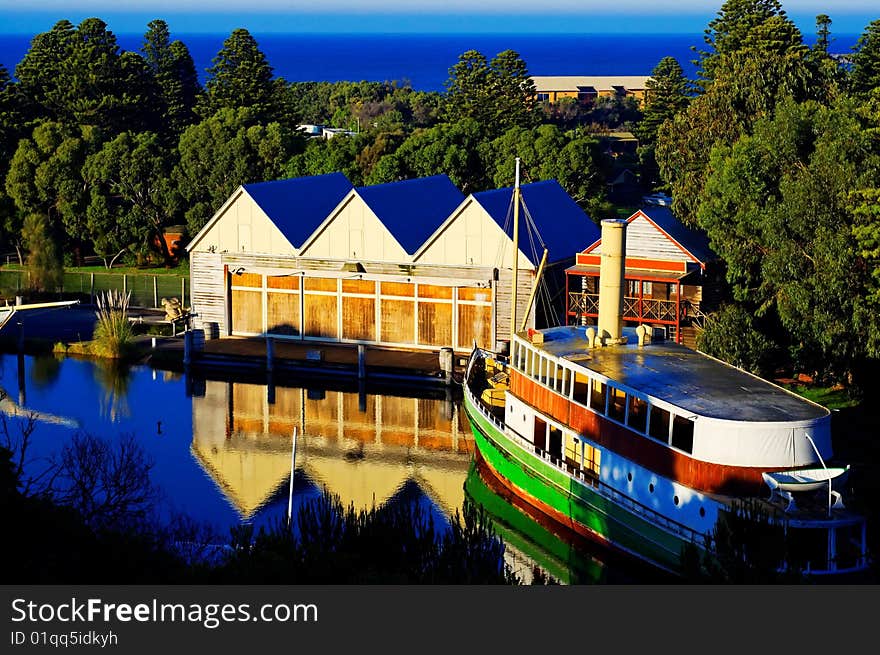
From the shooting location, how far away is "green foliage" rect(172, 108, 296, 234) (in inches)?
3108

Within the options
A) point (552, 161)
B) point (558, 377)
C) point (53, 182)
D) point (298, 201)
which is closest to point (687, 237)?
point (558, 377)

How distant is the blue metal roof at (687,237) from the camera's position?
5191 cm

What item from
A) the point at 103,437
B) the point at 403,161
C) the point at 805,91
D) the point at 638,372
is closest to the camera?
the point at 638,372

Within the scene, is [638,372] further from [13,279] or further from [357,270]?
[13,279]

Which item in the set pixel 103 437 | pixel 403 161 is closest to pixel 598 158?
pixel 403 161

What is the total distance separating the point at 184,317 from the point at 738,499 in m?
36.5

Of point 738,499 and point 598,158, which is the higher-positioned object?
point 598,158

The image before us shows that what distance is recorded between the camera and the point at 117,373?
56156 mm

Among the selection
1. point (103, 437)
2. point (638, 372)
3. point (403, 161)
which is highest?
point (403, 161)

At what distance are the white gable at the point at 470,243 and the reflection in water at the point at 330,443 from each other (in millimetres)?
6182

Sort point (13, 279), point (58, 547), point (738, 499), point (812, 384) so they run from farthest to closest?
point (13, 279) < point (812, 384) < point (738, 499) < point (58, 547)

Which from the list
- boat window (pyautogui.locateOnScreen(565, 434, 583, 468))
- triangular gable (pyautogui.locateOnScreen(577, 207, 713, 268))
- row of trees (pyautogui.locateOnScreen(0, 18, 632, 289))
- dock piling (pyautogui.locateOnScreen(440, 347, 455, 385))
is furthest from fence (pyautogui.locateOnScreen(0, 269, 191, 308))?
boat window (pyautogui.locateOnScreen(565, 434, 583, 468))

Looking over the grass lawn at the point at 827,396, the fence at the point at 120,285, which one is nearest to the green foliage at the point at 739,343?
the grass lawn at the point at 827,396

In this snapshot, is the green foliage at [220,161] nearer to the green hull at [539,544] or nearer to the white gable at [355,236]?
the white gable at [355,236]
